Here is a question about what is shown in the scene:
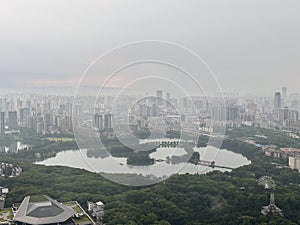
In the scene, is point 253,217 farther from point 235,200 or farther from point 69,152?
point 69,152

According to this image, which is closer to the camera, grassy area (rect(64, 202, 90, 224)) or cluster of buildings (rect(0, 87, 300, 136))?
grassy area (rect(64, 202, 90, 224))

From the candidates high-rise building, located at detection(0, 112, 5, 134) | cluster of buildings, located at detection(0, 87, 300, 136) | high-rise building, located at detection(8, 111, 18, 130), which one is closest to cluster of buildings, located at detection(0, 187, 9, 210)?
cluster of buildings, located at detection(0, 87, 300, 136)

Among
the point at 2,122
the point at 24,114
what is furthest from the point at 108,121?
the point at 24,114

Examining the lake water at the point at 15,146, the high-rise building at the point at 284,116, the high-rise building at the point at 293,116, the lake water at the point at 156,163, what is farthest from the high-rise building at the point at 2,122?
the high-rise building at the point at 293,116

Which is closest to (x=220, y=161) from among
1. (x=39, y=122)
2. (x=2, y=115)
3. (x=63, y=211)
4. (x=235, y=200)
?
(x=235, y=200)

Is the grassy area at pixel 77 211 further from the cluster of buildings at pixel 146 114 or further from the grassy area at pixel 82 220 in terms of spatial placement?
the cluster of buildings at pixel 146 114

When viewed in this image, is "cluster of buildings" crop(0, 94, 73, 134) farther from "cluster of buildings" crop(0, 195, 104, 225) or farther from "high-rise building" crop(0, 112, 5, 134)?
"cluster of buildings" crop(0, 195, 104, 225)

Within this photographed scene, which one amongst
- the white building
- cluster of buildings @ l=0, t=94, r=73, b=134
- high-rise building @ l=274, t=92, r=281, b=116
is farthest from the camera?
high-rise building @ l=274, t=92, r=281, b=116
